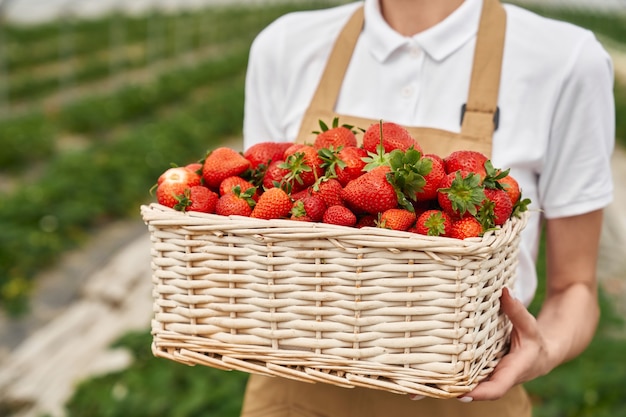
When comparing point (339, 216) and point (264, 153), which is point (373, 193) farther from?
point (264, 153)

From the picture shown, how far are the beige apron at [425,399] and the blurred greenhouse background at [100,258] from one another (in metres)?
1.72

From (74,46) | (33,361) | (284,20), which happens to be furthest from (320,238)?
(74,46)

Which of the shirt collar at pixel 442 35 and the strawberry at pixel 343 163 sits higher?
the shirt collar at pixel 442 35

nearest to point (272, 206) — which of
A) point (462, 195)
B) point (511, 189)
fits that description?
point (462, 195)

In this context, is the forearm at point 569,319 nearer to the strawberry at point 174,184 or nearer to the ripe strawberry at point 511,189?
the ripe strawberry at point 511,189

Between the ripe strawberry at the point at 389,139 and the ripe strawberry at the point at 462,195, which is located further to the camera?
the ripe strawberry at the point at 389,139

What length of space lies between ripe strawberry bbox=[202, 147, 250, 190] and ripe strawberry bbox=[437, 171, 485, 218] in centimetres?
39

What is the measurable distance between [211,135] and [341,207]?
817cm

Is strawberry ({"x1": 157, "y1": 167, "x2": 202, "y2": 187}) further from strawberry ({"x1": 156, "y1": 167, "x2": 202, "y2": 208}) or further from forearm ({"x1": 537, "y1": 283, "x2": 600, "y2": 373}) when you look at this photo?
forearm ({"x1": 537, "y1": 283, "x2": 600, "y2": 373})

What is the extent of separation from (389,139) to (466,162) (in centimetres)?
14

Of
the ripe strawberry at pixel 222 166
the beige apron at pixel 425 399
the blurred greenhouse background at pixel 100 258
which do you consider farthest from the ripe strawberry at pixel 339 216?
the blurred greenhouse background at pixel 100 258

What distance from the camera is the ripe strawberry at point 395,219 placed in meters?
1.31

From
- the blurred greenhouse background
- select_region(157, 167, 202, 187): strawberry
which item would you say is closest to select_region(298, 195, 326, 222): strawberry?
select_region(157, 167, 202, 187): strawberry

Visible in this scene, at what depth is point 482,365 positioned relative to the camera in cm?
138
